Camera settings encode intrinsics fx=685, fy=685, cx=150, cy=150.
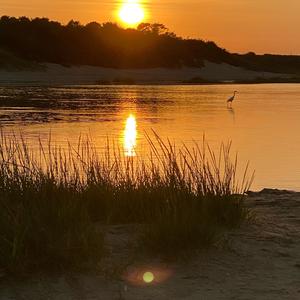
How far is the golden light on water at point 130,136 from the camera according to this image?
1387 centimetres

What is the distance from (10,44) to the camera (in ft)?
240

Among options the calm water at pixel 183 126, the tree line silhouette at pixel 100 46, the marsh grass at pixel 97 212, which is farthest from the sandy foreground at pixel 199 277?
the tree line silhouette at pixel 100 46

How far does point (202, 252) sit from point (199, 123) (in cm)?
1628

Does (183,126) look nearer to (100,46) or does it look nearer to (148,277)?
(148,277)

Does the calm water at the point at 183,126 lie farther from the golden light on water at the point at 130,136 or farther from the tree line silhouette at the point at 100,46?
the tree line silhouette at the point at 100,46

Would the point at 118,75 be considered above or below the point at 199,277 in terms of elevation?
below

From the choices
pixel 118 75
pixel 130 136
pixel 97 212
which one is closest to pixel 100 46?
pixel 118 75

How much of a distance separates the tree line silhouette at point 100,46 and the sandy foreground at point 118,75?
1480mm

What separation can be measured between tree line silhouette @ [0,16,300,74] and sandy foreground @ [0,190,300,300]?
64.0 metres

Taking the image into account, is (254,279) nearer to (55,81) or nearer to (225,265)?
(225,265)

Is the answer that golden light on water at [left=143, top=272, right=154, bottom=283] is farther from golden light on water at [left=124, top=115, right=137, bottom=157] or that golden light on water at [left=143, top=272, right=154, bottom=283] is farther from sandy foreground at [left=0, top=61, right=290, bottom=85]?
sandy foreground at [left=0, top=61, right=290, bottom=85]

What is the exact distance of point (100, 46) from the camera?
271ft

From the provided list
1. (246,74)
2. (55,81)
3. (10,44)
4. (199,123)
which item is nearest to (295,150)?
(199,123)

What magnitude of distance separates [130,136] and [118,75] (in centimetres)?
5825
